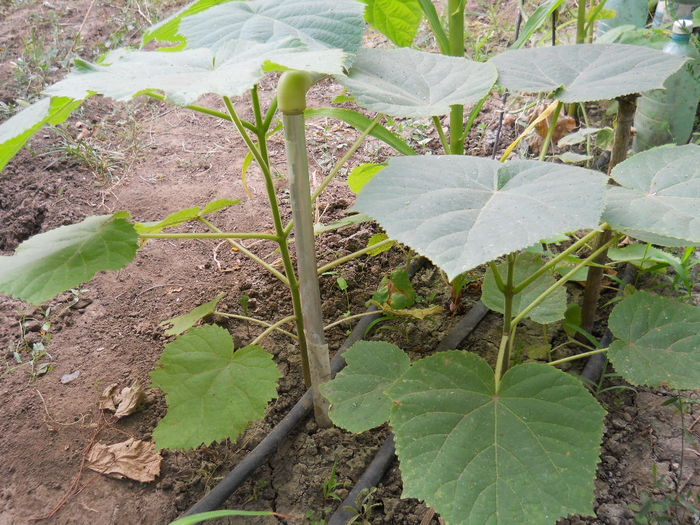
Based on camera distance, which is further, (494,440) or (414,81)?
(414,81)

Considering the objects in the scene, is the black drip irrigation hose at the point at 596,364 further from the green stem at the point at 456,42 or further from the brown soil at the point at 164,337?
the green stem at the point at 456,42

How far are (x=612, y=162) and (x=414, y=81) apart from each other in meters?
0.57

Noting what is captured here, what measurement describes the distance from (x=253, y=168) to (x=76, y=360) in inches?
46.0

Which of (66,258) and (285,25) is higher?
(285,25)

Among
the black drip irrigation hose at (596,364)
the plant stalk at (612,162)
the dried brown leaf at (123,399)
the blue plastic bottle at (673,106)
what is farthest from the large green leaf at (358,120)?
the blue plastic bottle at (673,106)

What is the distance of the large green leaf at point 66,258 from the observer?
1124 mm

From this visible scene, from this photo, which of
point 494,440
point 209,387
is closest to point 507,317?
point 494,440

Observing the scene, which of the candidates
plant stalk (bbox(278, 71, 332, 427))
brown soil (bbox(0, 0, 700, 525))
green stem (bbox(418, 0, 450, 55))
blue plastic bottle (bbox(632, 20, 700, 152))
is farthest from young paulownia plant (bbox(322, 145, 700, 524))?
blue plastic bottle (bbox(632, 20, 700, 152))

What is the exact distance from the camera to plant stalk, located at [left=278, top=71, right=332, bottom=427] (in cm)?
100

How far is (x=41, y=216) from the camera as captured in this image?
Answer: 225cm

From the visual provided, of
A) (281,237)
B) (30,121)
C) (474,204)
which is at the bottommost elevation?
(281,237)

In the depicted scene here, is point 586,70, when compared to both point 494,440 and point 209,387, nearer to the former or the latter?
point 494,440

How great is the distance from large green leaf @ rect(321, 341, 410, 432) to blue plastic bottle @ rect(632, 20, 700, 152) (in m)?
1.64

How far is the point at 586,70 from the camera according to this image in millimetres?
1249
